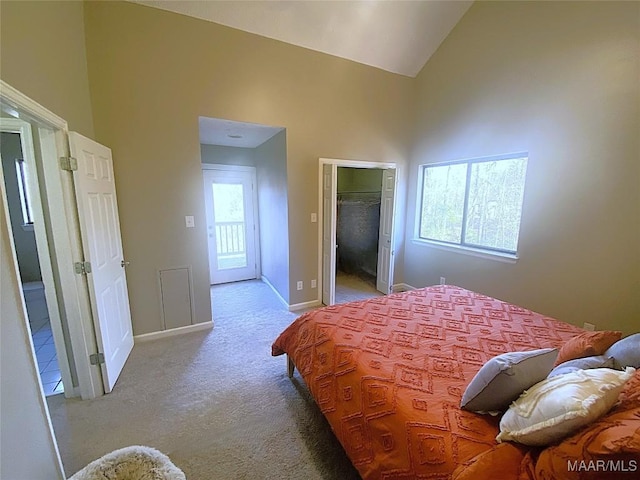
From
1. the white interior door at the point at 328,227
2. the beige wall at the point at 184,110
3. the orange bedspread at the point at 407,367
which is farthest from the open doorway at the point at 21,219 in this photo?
the orange bedspread at the point at 407,367

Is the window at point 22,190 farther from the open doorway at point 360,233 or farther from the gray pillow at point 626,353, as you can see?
the gray pillow at point 626,353

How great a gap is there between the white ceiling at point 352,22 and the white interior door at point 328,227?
57.7 inches

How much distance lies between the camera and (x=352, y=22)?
3.05 m

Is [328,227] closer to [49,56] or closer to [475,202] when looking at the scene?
[475,202]

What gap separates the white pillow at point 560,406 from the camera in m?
0.86

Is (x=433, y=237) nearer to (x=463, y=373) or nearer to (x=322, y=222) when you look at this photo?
(x=322, y=222)

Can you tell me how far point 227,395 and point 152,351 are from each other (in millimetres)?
1116

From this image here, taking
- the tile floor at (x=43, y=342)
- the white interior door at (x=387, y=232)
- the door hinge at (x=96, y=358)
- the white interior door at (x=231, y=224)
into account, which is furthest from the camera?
the white interior door at (x=231, y=224)

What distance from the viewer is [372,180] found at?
5.46 metres

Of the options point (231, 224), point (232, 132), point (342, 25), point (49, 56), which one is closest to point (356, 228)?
point (231, 224)

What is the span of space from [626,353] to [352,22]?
3666 mm

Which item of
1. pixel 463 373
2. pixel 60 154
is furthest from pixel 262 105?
pixel 463 373

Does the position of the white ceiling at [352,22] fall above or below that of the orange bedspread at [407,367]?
above
